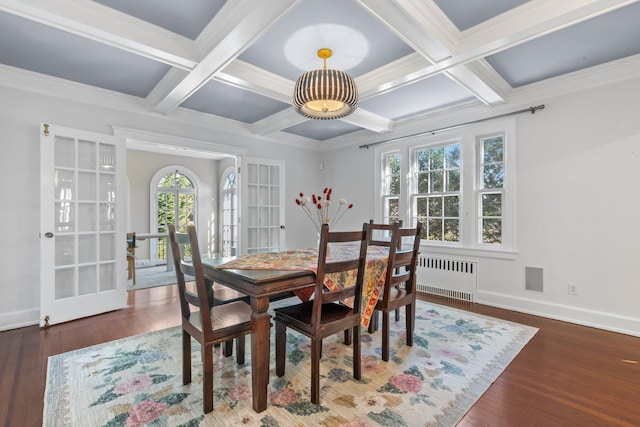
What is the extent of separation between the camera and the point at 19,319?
3.05m

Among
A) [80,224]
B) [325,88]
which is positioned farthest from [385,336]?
[80,224]

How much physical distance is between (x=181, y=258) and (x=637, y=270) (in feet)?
13.4

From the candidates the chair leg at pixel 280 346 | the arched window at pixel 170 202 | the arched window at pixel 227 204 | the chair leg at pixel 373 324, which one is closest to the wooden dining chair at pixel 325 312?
the chair leg at pixel 280 346

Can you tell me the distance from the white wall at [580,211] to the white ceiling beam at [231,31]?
3.19 meters

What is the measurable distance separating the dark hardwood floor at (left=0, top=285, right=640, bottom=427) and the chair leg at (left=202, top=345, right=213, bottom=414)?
882 mm

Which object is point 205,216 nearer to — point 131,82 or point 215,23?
point 131,82

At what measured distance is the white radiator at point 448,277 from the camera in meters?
3.95

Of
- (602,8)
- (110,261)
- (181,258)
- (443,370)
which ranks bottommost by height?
(443,370)

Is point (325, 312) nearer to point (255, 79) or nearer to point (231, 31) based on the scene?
point (231, 31)

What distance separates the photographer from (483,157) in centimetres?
399

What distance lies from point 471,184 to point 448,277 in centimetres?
131

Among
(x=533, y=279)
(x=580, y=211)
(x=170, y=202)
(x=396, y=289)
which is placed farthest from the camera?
(x=170, y=202)

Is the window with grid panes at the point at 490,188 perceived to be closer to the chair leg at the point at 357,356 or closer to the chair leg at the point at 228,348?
the chair leg at the point at 357,356

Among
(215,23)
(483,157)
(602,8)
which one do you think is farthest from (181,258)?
(483,157)
